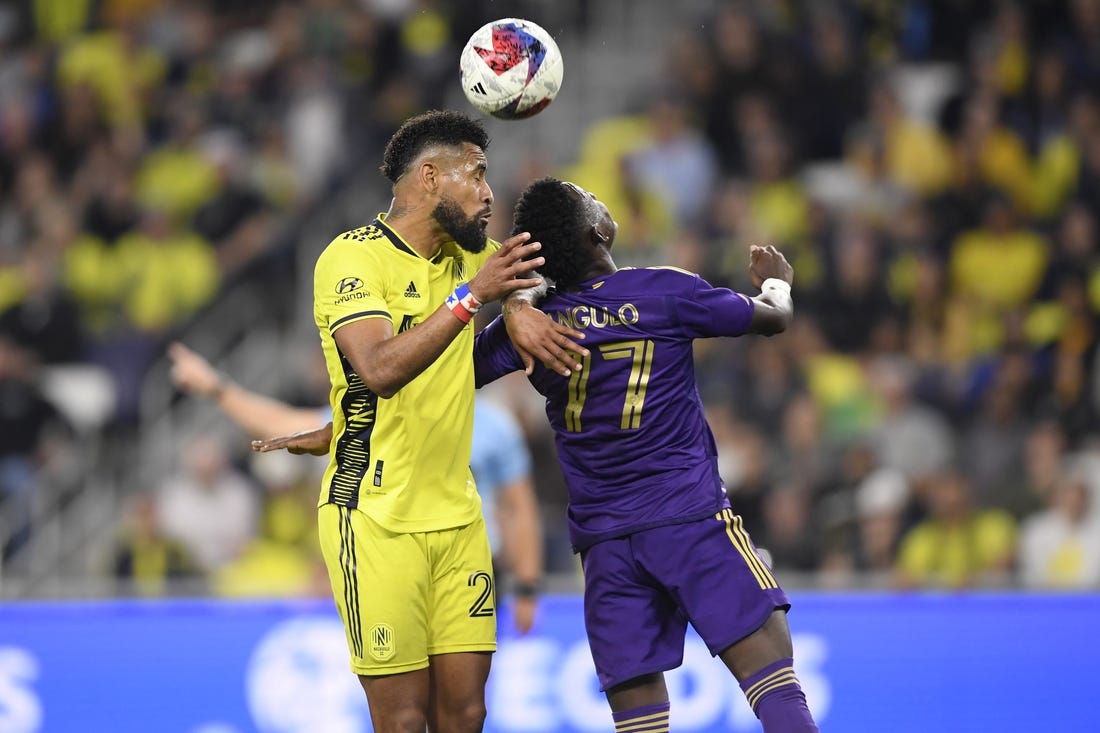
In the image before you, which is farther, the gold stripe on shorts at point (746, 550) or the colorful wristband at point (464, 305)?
the gold stripe on shorts at point (746, 550)

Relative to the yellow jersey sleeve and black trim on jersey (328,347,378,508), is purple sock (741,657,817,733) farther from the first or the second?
the yellow jersey sleeve

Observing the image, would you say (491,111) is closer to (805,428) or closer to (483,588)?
(483,588)

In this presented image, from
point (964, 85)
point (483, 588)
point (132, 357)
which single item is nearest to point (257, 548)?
point (132, 357)

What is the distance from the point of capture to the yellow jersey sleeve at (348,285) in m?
4.78

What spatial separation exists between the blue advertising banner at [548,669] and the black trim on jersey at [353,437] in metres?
2.60

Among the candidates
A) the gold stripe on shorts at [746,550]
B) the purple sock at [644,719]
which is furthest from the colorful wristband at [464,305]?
the purple sock at [644,719]

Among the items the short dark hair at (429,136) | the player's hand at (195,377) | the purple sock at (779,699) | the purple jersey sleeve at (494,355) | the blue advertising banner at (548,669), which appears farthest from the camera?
the blue advertising banner at (548,669)

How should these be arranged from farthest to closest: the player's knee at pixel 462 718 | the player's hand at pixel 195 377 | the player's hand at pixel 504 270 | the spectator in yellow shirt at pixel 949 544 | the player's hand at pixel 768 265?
the spectator in yellow shirt at pixel 949 544, the player's hand at pixel 195 377, the player's hand at pixel 768 265, the player's knee at pixel 462 718, the player's hand at pixel 504 270

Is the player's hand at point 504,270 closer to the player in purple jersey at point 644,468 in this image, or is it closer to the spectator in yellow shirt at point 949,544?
the player in purple jersey at point 644,468

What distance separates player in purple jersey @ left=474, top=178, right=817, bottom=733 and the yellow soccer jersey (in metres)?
0.33

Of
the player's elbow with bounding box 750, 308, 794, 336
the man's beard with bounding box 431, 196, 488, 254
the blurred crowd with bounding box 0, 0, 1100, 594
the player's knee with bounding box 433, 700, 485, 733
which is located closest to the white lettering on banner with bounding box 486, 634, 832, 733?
the blurred crowd with bounding box 0, 0, 1100, 594

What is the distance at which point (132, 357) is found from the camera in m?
11.3

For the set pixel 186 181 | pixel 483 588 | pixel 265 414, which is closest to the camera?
pixel 483 588

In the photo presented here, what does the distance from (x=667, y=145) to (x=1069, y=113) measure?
2853 millimetres
